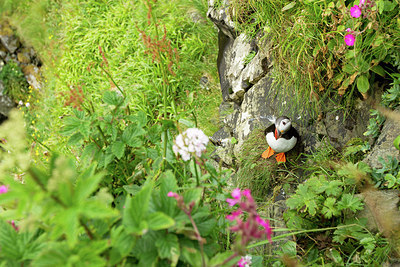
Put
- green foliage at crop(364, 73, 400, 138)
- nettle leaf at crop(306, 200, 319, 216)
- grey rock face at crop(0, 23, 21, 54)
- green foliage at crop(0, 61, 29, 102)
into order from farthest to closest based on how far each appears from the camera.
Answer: grey rock face at crop(0, 23, 21, 54) → green foliage at crop(0, 61, 29, 102) → green foliage at crop(364, 73, 400, 138) → nettle leaf at crop(306, 200, 319, 216)

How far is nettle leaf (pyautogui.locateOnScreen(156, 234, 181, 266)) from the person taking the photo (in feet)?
2.52

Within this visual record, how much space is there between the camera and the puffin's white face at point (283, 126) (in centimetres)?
186

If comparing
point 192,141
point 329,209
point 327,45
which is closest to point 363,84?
point 327,45

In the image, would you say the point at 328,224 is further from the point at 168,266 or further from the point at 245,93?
the point at 245,93

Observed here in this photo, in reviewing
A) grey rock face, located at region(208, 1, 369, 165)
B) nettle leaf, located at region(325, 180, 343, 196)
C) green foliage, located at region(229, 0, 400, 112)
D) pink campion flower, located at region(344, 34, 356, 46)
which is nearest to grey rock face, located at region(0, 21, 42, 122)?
grey rock face, located at region(208, 1, 369, 165)

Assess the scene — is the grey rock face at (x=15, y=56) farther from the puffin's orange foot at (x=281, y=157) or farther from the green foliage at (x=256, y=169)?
the puffin's orange foot at (x=281, y=157)

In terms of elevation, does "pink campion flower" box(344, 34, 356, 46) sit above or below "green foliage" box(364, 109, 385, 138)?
above

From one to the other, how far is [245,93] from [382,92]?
1.08 meters

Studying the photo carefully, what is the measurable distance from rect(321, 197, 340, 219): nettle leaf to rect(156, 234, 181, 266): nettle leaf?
0.99m

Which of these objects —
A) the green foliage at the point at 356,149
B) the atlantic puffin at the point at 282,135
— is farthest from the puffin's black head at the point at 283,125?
the green foliage at the point at 356,149

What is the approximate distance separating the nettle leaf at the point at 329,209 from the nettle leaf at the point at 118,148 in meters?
1.01

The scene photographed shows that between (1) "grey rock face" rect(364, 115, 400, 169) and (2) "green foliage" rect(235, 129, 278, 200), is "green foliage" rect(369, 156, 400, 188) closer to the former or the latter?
(1) "grey rock face" rect(364, 115, 400, 169)

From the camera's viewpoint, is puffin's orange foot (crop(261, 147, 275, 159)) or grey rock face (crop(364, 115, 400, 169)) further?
puffin's orange foot (crop(261, 147, 275, 159))

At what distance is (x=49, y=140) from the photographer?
13.3 ft
